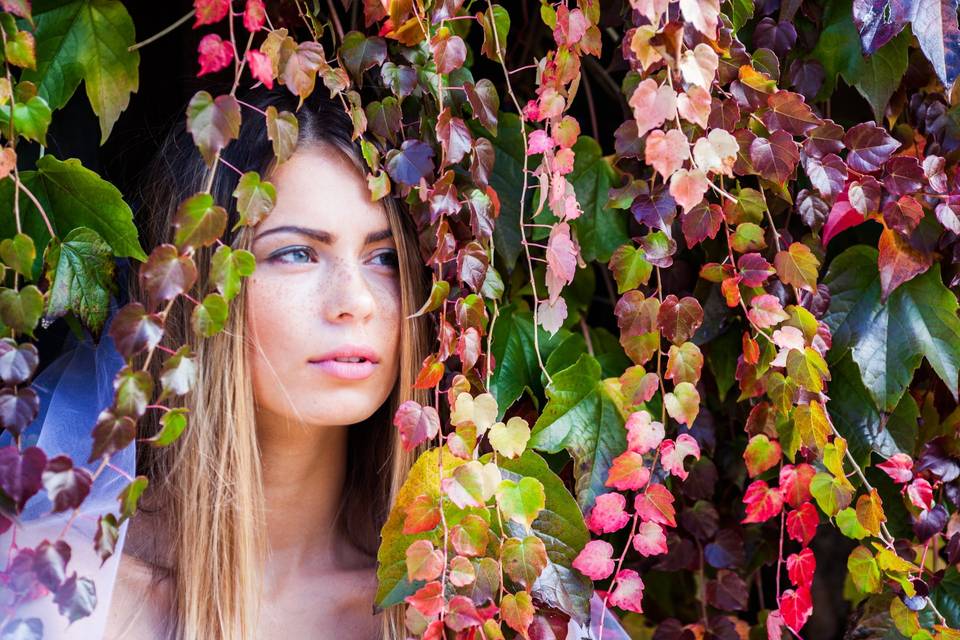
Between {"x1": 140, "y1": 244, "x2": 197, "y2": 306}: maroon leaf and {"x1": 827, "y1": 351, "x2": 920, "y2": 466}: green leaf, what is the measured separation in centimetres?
83

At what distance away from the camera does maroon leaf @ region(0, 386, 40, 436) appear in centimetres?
95

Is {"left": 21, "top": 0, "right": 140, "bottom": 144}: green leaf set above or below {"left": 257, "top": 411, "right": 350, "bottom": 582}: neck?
above

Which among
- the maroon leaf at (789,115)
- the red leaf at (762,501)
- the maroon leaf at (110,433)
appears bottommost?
the red leaf at (762,501)

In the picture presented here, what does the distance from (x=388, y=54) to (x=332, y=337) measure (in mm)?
344

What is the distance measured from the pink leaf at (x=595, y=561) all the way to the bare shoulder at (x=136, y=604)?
582 millimetres

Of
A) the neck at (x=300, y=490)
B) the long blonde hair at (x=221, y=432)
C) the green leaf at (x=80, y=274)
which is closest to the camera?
the green leaf at (x=80, y=274)

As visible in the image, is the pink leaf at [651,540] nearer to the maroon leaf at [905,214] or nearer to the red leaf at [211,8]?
the maroon leaf at [905,214]

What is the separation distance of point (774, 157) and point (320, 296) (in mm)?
553

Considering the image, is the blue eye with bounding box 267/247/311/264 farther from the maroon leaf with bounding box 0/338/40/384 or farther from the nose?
the maroon leaf with bounding box 0/338/40/384

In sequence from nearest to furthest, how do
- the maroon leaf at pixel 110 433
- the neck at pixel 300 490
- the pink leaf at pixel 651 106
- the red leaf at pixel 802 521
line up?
the maroon leaf at pixel 110 433 < the pink leaf at pixel 651 106 < the red leaf at pixel 802 521 < the neck at pixel 300 490

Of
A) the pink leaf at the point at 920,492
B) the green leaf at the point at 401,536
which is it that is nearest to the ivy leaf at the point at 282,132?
the green leaf at the point at 401,536

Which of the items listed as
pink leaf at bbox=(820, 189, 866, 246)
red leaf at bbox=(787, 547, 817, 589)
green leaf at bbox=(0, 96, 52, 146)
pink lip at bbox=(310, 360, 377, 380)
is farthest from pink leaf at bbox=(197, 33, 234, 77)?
red leaf at bbox=(787, 547, 817, 589)

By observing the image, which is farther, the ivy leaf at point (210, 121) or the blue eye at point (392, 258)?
the blue eye at point (392, 258)

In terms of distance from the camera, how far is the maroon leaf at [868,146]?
1186mm
